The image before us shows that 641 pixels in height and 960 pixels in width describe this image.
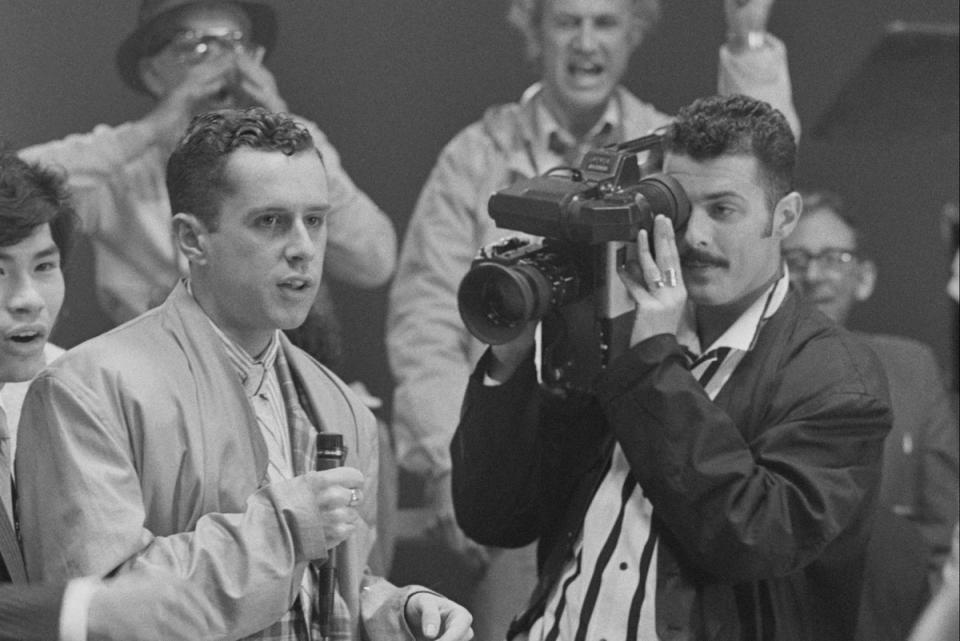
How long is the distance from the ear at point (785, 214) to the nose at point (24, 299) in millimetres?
1211

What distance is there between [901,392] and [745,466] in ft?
5.90

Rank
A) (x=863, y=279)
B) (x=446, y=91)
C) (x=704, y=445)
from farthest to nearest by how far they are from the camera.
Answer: (x=446, y=91), (x=863, y=279), (x=704, y=445)

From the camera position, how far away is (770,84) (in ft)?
13.4

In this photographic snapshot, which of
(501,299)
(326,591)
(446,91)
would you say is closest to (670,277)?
(501,299)

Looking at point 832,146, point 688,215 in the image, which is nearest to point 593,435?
point 688,215

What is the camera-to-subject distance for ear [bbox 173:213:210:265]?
7.59ft

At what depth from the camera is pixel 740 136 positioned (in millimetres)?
2787

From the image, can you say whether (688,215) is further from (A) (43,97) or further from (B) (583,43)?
(A) (43,97)

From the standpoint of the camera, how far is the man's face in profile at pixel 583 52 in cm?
419

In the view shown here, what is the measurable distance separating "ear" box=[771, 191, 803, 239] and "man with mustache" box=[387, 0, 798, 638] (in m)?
1.13

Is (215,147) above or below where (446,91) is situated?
above

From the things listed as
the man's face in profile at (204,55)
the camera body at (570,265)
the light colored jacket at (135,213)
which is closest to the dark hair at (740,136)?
the camera body at (570,265)

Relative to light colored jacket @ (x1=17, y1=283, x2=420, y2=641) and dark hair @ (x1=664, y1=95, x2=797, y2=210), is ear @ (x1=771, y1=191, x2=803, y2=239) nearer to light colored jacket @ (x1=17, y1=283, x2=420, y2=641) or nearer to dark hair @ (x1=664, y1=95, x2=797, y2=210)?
dark hair @ (x1=664, y1=95, x2=797, y2=210)

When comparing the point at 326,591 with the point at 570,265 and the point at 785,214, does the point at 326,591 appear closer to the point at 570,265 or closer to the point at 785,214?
the point at 570,265
